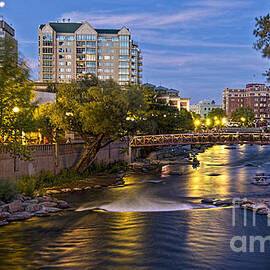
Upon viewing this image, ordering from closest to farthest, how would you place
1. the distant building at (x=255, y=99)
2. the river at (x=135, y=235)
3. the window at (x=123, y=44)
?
the river at (x=135, y=235) → the window at (x=123, y=44) → the distant building at (x=255, y=99)

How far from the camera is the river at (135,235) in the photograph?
→ 14.8m

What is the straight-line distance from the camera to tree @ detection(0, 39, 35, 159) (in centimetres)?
2100

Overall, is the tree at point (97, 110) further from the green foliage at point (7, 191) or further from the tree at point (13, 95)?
the green foliage at point (7, 191)

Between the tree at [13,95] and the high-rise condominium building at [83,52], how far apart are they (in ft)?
293

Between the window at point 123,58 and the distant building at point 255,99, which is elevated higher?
the window at point 123,58

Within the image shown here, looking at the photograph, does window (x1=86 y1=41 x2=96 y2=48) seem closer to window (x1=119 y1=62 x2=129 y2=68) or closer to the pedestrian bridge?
window (x1=119 y1=62 x2=129 y2=68)

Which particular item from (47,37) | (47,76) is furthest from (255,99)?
(47,37)

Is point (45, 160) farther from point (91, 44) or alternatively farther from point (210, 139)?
point (91, 44)

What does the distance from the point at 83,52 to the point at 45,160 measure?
85.6 m

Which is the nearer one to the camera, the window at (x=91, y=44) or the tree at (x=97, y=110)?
the tree at (x=97, y=110)

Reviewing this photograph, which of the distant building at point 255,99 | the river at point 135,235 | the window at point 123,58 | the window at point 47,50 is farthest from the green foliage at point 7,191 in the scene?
the distant building at point 255,99

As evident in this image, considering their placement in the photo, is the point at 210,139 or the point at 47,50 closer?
the point at 210,139

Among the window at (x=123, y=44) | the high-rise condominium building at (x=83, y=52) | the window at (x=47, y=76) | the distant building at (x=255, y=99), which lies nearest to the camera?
the high-rise condominium building at (x=83, y=52)

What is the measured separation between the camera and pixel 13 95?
21391 millimetres
